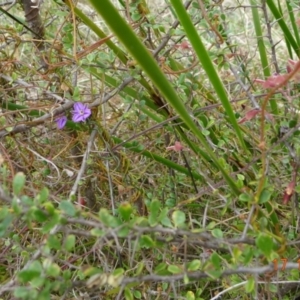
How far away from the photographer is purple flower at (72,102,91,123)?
806 millimetres

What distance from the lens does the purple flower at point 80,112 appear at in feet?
2.64

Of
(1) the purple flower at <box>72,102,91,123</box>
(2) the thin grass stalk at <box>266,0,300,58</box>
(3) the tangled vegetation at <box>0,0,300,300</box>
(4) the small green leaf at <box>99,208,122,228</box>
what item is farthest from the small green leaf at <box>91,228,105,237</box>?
(2) the thin grass stalk at <box>266,0,300,58</box>

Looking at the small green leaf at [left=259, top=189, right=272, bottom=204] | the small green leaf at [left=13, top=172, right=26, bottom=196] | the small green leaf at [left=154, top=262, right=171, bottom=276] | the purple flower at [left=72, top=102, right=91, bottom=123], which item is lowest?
the small green leaf at [left=259, top=189, right=272, bottom=204]

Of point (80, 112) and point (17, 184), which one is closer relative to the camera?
point (17, 184)

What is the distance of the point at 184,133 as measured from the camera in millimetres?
897

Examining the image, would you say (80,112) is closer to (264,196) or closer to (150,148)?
(150,148)

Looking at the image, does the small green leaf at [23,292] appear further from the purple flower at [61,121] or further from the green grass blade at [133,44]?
the purple flower at [61,121]

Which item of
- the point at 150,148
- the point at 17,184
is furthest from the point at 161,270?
the point at 150,148

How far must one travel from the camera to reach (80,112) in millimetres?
812

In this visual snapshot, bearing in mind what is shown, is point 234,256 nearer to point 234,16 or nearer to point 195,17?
point 195,17

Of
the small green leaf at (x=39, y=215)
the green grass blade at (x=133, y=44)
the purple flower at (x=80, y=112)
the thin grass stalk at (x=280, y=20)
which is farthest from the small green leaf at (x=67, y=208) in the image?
the thin grass stalk at (x=280, y=20)

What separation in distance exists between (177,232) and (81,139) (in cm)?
46

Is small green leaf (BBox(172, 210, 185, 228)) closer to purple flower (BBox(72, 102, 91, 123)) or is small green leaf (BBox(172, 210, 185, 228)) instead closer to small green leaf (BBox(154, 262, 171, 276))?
small green leaf (BBox(154, 262, 171, 276))

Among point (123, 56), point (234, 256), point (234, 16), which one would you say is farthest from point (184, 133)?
point (234, 16)
